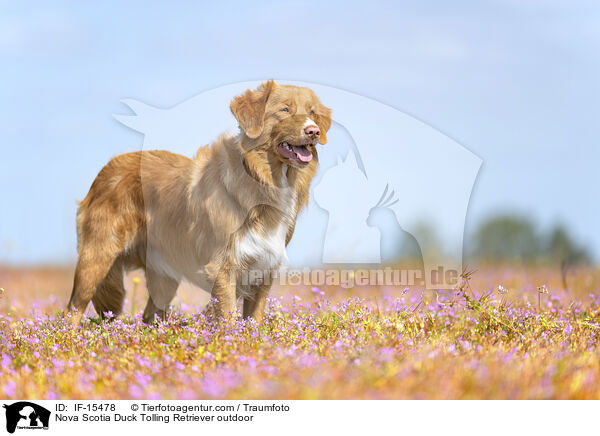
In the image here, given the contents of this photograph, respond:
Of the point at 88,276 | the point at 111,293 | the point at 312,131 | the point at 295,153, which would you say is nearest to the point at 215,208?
the point at 295,153

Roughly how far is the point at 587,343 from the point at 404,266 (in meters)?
2.54

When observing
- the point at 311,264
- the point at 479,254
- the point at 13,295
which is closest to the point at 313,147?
the point at 311,264

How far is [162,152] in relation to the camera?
6.72m

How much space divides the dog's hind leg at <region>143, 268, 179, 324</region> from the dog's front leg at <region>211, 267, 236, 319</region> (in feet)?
4.81

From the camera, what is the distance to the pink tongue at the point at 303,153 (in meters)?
5.17

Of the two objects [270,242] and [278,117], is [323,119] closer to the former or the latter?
[278,117]

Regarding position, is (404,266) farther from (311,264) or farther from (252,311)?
(252,311)

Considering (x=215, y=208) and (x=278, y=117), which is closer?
(x=278, y=117)

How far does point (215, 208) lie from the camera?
213 inches
